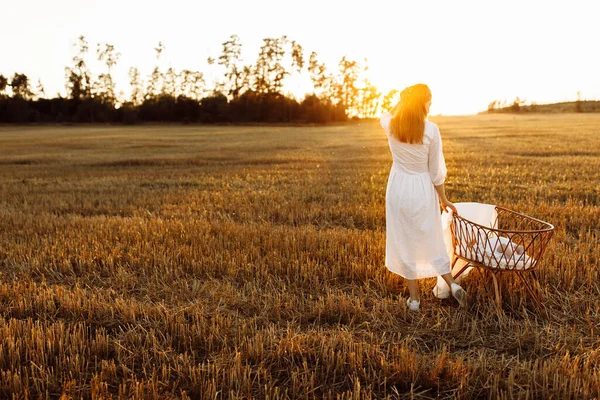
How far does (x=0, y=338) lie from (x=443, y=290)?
13.2 feet

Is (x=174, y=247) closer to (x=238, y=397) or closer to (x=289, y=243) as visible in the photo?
(x=289, y=243)

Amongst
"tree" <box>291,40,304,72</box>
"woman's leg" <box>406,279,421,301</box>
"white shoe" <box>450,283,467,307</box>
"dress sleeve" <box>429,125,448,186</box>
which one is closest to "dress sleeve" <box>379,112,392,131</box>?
"dress sleeve" <box>429,125,448,186</box>

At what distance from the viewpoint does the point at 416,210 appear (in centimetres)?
447

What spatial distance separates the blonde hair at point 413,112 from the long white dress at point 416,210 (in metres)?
0.13

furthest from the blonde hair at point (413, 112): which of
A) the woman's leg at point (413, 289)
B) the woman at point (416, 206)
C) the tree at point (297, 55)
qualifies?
the tree at point (297, 55)

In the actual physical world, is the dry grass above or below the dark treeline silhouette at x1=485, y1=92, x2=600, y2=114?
below

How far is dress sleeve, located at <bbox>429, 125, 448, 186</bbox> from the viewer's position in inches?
173

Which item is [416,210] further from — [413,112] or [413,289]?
[413,112]

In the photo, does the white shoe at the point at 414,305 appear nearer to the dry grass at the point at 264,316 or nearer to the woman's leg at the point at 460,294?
the dry grass at the point at 264,316

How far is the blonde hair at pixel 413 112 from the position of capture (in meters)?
4.26

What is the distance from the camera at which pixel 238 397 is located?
10.3ft

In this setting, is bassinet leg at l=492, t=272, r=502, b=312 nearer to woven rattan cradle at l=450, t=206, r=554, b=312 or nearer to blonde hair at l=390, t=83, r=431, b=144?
woven rattan cradle at l=450, t=206, r=554, b=312

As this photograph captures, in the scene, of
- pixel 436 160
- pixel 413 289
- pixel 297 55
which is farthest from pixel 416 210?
pixel 297 55

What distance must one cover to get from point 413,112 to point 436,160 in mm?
519
